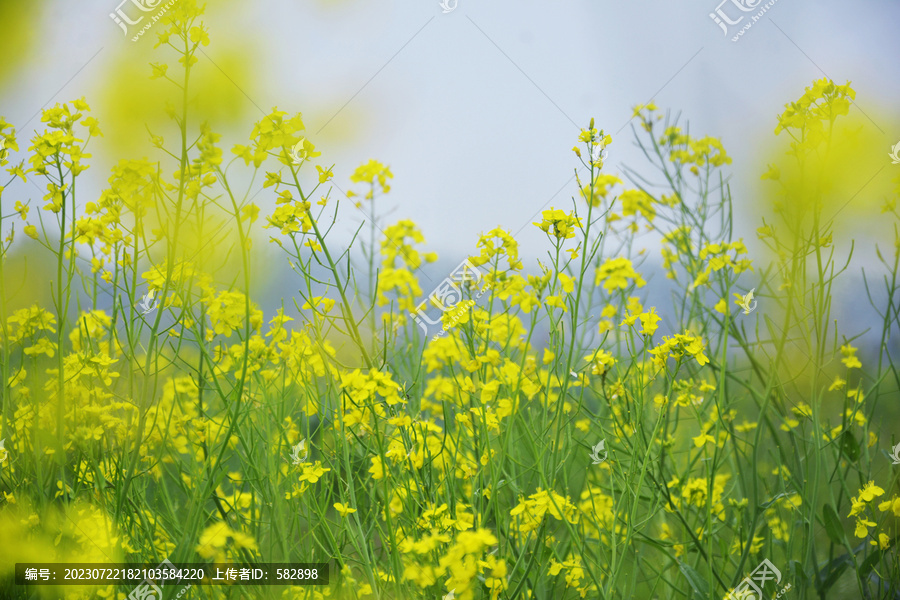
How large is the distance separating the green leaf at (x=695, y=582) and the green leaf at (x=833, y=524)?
386 millimetres

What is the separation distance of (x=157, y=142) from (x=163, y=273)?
0.29 meters

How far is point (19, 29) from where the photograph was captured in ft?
6.33

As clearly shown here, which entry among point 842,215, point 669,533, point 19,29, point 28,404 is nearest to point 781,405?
point 669,533

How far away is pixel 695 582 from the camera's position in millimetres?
1362

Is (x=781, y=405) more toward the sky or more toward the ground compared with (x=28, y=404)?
more toward the ground

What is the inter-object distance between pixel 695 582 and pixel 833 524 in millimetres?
438

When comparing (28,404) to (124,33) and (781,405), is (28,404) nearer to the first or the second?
(124,33)
